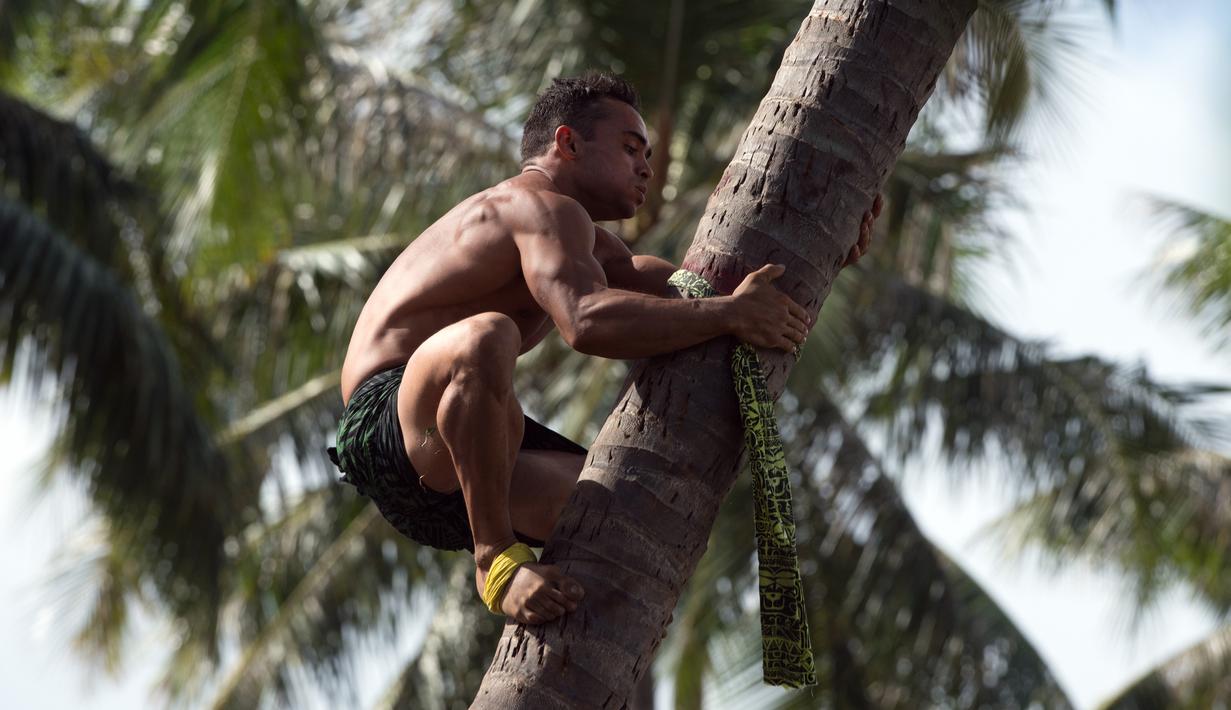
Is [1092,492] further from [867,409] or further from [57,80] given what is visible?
[57,80]

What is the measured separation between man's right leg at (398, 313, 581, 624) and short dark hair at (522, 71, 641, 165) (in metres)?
0.69

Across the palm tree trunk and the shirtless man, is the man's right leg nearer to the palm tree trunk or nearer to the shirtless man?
the shirtless man

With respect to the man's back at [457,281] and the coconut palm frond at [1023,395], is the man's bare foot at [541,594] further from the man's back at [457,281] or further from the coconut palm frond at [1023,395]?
the coconut palm frond at [1023,395]

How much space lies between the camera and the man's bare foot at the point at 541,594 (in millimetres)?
3377

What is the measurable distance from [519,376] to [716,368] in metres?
9.62

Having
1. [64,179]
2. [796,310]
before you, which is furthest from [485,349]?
[64,179]

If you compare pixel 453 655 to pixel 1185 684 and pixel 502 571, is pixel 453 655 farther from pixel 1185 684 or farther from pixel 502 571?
pixel 502 571

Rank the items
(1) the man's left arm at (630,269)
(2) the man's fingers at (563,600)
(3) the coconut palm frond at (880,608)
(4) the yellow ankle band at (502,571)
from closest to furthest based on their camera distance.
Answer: (2) the man's fingers at (563,600)
(4) the yellow ankle band at (502,571)
(1) the man's left arm at (630,269)
(3) the coconut palm frond at (880,608)

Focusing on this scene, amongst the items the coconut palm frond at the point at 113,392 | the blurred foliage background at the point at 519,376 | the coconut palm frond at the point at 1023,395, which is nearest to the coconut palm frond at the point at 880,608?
the blurred foliage background at the point at 519,376

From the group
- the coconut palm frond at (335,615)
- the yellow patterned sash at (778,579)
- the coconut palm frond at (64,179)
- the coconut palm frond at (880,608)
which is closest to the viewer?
the yellow patterned sash at (778,579)

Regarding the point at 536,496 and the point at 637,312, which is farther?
the point at 536,496

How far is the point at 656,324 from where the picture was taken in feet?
11.7

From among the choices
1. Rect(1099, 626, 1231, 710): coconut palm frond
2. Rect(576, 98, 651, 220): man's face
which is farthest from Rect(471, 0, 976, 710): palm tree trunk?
Rect(1099, 626, 1231, 710): coconut palm frond

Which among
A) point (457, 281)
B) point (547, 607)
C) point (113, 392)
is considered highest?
point (457, 281)
